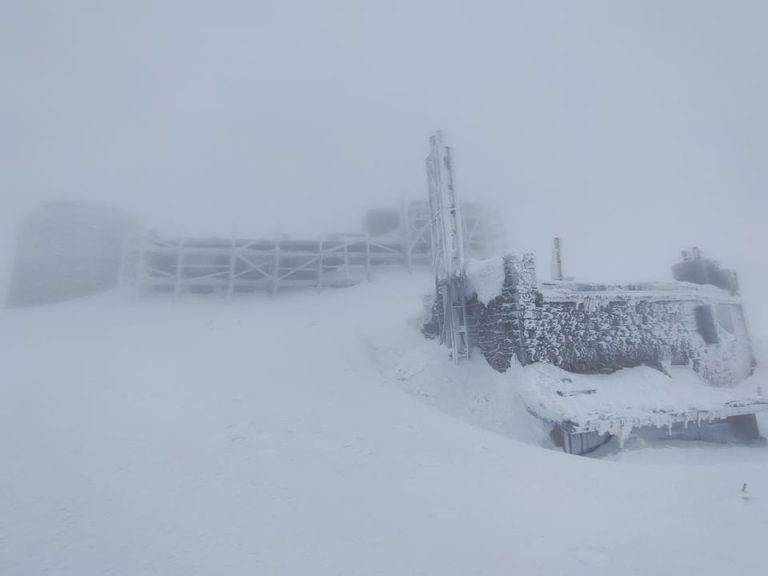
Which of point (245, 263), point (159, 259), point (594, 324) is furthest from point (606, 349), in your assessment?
point (159, 259)

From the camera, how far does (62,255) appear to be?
18109mm

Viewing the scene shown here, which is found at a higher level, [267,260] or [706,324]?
[267,260]

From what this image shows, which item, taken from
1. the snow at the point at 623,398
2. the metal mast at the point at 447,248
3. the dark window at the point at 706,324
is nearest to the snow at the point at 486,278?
the metal mast at the point at 447,248

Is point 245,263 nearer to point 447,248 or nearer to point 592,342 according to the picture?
point 447,248

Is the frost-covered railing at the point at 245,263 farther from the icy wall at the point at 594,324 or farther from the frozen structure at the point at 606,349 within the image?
the icy wall at the point at 594,324

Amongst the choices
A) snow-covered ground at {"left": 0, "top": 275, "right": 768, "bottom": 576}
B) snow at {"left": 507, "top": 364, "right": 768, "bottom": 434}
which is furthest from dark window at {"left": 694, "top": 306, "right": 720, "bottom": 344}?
snow-covered ground at {"left": 0, "top": 275, "right": 768, "bottom": 576}

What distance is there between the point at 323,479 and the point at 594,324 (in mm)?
7628

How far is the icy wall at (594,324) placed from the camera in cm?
925

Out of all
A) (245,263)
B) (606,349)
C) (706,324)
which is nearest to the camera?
(606,349)

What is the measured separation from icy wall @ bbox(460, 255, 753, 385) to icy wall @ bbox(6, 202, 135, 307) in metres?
17.4

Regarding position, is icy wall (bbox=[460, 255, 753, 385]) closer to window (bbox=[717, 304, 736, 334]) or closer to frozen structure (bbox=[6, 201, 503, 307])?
window (bbox=[717, 304, 736, 334])

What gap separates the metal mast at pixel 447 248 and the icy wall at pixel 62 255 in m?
14.9

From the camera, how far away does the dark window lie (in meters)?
11.4

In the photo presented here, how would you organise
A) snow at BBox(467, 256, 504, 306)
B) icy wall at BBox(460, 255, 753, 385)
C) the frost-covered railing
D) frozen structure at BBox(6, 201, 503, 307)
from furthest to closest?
frozen structure at BBox(6, 201, 503, 307) < the frost-covered railing < snow at BBox(467, 256, 504, 306) < icy wall at BBox(460, 255, 753, 385)
